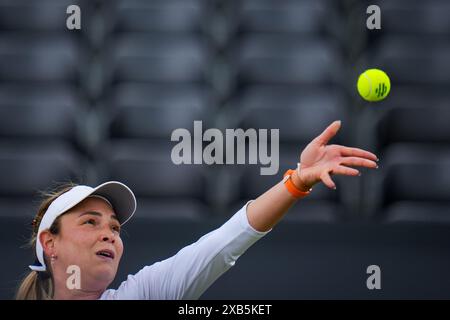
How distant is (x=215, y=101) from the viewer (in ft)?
7.39

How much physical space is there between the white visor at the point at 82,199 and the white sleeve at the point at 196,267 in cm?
12

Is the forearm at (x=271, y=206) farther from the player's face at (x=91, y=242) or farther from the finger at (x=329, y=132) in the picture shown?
the player's face at (x=91, y=242)

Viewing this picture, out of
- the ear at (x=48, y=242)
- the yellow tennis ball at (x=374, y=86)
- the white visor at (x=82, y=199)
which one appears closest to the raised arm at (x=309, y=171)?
the white visor at (x=82, y=199)

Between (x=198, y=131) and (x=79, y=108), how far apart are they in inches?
12.9

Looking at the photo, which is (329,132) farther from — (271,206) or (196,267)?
(196,267)

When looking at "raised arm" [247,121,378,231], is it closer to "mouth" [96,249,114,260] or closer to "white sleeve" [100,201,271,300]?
"white sleeve" [100,201,271,300]

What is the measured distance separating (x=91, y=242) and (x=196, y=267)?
0.62ft

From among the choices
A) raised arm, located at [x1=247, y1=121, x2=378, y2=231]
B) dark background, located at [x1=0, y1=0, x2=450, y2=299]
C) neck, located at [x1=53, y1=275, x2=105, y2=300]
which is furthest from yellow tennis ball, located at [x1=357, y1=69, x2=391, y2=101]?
neck, located at [x1=53, y1=275, x2=105, y2=300]

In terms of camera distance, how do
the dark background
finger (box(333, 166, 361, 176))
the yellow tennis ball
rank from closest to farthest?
finger (box(333, 166, 361, 176)) → the yellow tennis ball → the dark background

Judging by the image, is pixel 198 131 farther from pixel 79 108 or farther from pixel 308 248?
pixel 308 248

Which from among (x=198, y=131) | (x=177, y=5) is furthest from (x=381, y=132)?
(x=177, y=5)

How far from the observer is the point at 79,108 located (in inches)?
88.0

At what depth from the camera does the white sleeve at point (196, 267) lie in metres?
1.41

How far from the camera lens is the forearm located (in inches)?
54.1
